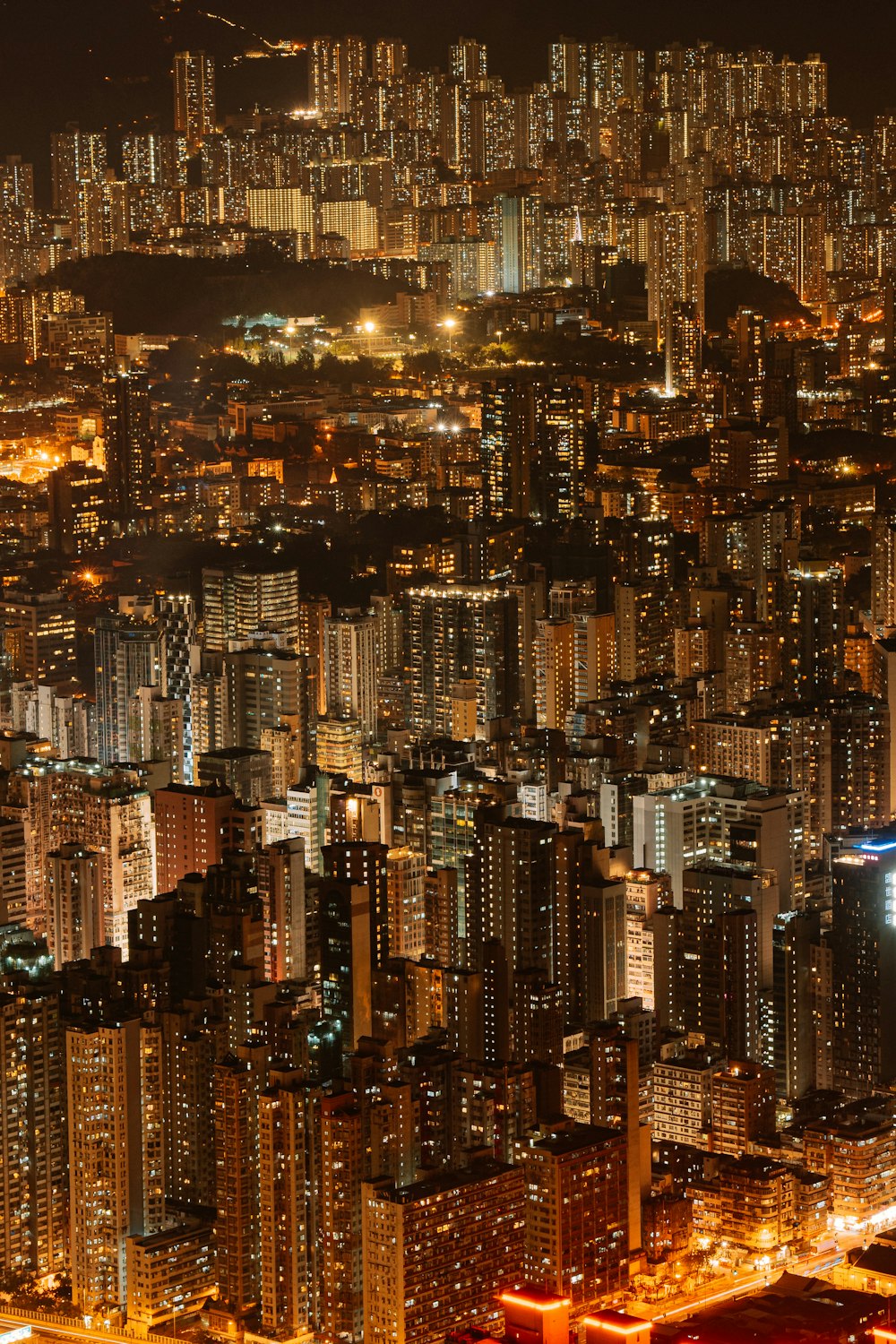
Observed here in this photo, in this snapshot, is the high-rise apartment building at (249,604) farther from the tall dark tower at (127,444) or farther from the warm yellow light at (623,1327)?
the warm yellow light at (623,1327)

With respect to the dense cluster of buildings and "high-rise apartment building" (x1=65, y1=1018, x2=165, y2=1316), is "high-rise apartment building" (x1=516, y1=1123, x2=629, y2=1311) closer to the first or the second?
the dense cluster of buildings

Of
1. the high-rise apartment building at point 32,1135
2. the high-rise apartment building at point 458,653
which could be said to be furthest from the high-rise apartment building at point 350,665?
the high-rise apartment building at point 32,1135

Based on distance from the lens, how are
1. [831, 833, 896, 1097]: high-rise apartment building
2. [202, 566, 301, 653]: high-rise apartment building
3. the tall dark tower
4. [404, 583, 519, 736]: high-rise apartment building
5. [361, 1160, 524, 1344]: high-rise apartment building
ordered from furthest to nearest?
the tall dark tower → [202, 566, 301, 653]: high-rise apartment building → [404, 583, 519, 736]: high-rise apartment building → [831, 833, 896, 1097]: high-rise apartment building → [361, 1160, 524, 1344]: high-rise apartment building

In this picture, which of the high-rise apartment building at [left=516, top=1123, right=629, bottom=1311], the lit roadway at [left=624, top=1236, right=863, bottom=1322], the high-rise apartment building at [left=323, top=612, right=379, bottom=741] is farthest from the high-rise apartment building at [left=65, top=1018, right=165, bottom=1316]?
the high-rise apartment building at [left=323, top=612, right=379, bottom=741]

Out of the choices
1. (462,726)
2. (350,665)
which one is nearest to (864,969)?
(462,726)

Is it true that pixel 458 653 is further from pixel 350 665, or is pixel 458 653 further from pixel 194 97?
pixel 194 97

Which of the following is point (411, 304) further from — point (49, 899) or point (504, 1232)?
point (504, 1232)
